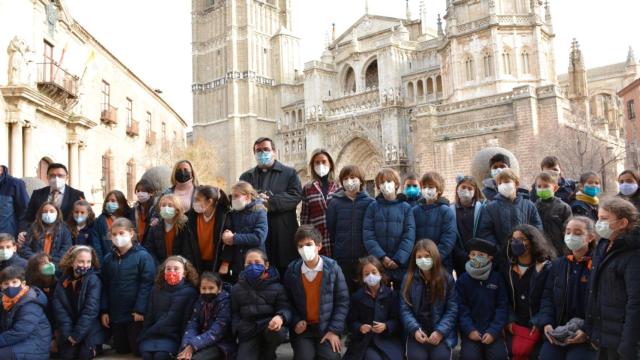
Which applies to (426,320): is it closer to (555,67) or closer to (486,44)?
(486,44)

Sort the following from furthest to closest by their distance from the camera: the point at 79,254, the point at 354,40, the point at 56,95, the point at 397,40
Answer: the point at 354,40
the point at 397,40
the point at 56,95
the point at 79,254

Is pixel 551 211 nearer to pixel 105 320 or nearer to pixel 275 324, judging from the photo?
pixel 275 324

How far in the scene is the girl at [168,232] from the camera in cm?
548

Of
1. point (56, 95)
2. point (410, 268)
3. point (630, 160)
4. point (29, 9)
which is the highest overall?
point (29, 9)

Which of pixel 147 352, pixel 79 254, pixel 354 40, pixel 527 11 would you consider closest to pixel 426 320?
pixel 147 352

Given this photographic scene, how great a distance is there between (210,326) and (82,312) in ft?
4.53

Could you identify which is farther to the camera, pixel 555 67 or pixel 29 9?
pixel 555 67

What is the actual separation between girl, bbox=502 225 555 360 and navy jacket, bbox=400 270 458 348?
1.74ft

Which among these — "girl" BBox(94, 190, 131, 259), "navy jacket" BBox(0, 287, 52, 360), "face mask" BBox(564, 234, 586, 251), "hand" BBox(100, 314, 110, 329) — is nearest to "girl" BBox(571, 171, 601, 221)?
"face mask" BBox(564, 234, 586, 251)

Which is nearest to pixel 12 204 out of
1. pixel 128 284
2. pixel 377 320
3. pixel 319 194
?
pixel 128 284

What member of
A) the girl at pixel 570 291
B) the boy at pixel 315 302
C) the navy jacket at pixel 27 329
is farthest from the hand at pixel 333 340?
the navy jacket at pixel 27 329

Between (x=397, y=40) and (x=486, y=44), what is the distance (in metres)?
8.56

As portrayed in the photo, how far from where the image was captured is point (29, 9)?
46.1ft

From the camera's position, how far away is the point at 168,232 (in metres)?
5.70
